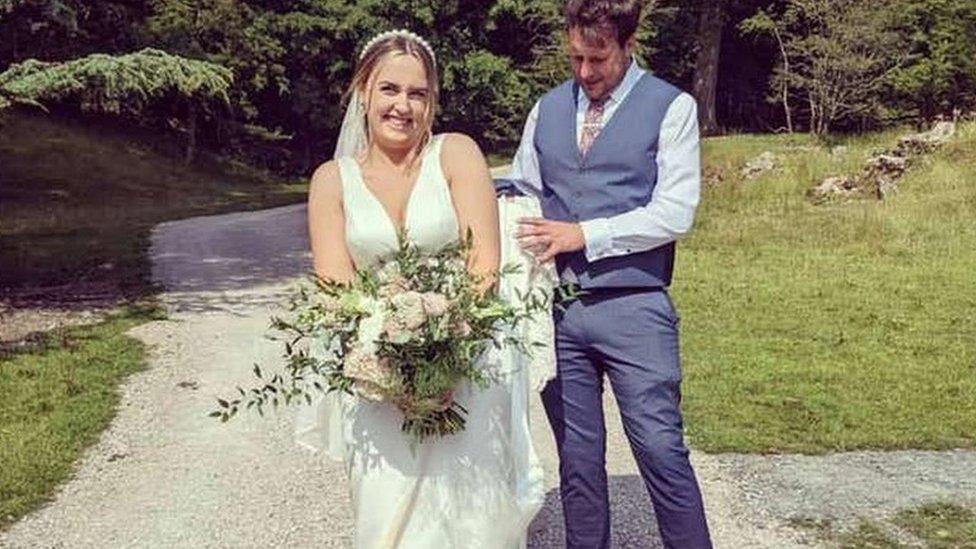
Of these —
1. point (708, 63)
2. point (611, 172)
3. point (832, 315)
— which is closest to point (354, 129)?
point (611, 172)

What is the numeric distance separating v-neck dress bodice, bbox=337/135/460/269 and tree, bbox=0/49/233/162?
8.26 meters

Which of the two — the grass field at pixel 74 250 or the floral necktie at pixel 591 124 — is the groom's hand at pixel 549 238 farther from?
the grass field at pixel 74 250

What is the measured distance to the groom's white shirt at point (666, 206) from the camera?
137 inches

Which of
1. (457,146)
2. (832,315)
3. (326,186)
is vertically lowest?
(832,315)

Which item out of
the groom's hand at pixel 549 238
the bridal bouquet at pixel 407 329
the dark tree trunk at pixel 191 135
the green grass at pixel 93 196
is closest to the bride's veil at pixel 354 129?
the bridal bouquet at pixel 407 329

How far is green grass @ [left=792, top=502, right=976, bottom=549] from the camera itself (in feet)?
16.3

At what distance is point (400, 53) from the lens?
3.34 meters

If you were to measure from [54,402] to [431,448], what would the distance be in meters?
4.98


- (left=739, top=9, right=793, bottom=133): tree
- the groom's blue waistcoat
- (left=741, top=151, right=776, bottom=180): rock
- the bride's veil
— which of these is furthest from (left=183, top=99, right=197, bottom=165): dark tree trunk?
the groom's blue waistcoat

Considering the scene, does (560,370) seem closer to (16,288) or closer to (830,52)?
(16,288)

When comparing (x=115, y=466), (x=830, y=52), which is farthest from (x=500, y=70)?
(x=115, y=466)

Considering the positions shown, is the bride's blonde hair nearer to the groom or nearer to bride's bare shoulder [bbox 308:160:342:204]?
bride's bare shoulder [bbox 308:160:342:204]

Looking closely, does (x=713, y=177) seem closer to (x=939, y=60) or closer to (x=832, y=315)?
(x=832, y=315)

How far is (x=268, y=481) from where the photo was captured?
5.91 m
